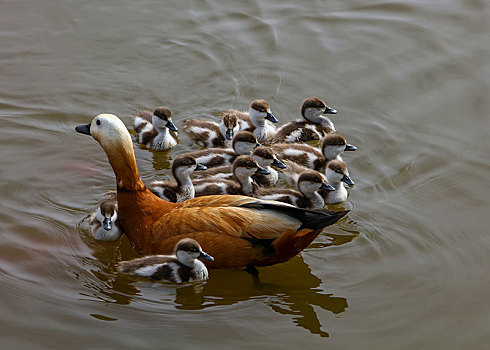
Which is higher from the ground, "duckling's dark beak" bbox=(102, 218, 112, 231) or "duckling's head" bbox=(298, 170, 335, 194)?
"duckling's head" bbox=(298, 170, 335, 194)

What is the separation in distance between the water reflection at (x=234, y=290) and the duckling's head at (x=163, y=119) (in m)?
1.72

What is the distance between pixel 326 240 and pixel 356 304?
89 centimetres

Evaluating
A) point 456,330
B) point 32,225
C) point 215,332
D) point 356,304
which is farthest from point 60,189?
point 456,330

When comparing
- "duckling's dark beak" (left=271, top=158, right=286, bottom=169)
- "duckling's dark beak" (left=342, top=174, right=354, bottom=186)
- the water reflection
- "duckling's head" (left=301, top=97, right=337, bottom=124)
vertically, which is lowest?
the water reflection

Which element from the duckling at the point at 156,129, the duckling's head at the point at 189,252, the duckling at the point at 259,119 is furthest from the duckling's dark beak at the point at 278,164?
the duckling's head at the point at 189,252

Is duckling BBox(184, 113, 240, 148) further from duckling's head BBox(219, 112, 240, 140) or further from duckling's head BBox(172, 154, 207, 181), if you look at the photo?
duckling's head BBox(172, 154, 207, 181)

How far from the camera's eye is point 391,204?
6383 millimetres

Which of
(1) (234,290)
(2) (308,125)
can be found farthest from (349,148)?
(1) (234,290)

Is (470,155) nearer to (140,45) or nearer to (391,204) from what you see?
(391,204)

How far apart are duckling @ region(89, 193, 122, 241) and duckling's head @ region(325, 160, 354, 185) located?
1866mm

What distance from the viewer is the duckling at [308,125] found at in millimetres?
7422

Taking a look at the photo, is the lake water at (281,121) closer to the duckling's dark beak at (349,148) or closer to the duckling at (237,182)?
the duckling's dark beak at (349,148)

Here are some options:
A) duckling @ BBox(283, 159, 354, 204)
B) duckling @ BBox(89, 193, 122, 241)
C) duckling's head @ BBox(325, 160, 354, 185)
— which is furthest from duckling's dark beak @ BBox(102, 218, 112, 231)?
duckling's head @ BBox(325, 160, 354, 185)

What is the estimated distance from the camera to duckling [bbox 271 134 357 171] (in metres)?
6.84
